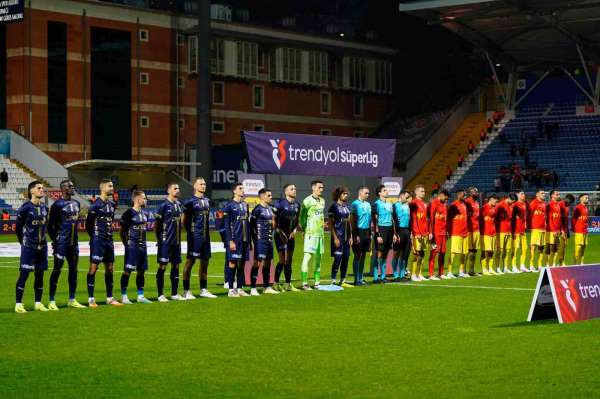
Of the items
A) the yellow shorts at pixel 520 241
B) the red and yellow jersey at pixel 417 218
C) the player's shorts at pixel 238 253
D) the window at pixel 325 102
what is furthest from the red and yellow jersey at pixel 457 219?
the window at pixel 325 102

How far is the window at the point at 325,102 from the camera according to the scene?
75625 mm

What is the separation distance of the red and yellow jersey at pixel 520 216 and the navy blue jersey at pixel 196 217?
1044 centimetres

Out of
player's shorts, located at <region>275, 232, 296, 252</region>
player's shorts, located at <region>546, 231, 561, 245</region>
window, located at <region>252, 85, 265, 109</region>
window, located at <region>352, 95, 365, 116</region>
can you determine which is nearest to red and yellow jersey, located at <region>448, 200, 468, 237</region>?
player's shorts, located at <region>546, 231, 561, 245</region>

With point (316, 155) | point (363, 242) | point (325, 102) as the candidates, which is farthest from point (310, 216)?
point (325, 102)

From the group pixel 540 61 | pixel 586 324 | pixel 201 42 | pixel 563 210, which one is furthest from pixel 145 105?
pixel 586 324

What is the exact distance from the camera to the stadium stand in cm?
6119

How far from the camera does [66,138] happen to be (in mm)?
61125

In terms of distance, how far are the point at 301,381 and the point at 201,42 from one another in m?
42.1

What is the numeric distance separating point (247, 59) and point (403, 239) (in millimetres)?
46267

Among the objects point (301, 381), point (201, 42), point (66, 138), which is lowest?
point (301, 381)

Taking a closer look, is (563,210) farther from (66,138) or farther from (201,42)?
(66,138)

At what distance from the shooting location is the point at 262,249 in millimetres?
21500

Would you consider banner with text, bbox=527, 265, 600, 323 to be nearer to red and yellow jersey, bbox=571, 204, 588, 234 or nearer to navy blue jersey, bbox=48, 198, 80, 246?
navy blue jersey, bbox=48, 198, 80, 246

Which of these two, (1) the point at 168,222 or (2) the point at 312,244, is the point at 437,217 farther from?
(1) the point at 168,222
